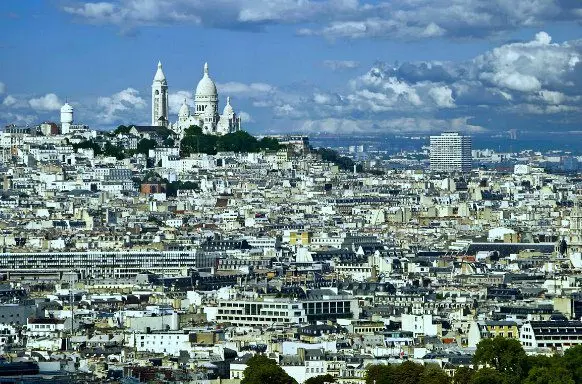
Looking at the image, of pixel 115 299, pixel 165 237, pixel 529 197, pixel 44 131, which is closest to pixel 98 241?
pixel 165 237

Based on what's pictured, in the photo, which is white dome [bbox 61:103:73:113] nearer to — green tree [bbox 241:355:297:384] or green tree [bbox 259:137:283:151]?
green tree [bbox 259:137:283:151]

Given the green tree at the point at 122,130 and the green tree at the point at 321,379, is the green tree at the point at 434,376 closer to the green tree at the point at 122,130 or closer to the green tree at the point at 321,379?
the green tree at the point at 321,379

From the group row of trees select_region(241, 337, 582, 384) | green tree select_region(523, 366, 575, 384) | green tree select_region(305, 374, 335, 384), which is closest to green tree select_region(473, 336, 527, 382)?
row of trees select_region(241, 337, 582, 384)

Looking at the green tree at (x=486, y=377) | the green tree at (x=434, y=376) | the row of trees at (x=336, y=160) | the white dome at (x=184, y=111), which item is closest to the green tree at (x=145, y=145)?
the white dome at (x=184, y=111)

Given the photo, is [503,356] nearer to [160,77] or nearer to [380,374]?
[380,374]

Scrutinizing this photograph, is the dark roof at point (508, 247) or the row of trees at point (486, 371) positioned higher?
the dark roof at point (508, 247)
